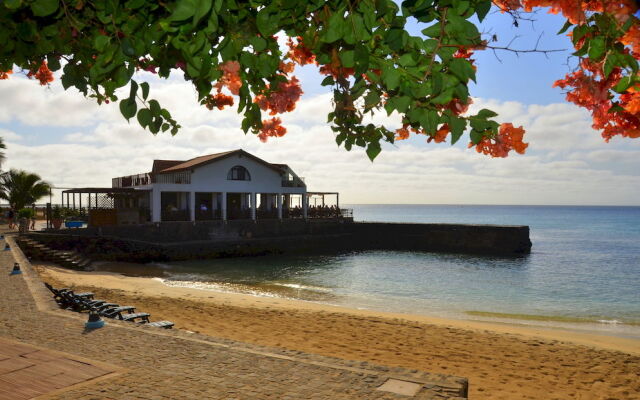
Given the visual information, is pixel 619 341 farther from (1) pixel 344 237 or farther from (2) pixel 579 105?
(1) pixel 344 237

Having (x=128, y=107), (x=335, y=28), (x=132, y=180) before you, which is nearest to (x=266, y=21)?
(x=335, y=28)

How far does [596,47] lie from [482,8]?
63cm

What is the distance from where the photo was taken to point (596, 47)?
2.34 m

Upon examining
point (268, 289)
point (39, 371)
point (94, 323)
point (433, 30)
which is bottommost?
point (268, 289)

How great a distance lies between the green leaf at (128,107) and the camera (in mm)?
2471

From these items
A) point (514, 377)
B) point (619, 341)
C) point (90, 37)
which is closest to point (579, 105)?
point (90, 37)

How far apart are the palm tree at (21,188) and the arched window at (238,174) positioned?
614 inches

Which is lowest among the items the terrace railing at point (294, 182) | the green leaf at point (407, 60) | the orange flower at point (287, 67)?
the green leaf at point (407, 60)

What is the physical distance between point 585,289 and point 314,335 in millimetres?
21605

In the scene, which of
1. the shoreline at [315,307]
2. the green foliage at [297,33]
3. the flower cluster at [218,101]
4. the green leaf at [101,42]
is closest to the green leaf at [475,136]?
the green foliage at [297,33]

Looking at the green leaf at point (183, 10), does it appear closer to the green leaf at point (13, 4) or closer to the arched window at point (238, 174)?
the green leaf at point (13, 4)

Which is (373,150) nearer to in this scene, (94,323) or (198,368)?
(198,368)

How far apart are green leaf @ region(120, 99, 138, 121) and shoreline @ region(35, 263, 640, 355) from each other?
42.1 feet

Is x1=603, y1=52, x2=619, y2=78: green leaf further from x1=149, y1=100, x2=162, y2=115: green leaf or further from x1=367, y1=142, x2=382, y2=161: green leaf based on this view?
x1=149, y1=100, x2=162, y2=115: green leaf
